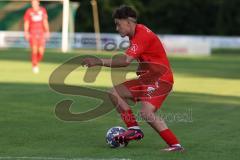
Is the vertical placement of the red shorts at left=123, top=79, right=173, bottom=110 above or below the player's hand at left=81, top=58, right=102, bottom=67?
below

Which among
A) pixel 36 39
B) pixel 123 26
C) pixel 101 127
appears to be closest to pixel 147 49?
pixel 123 26

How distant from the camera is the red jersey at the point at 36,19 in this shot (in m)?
27.5

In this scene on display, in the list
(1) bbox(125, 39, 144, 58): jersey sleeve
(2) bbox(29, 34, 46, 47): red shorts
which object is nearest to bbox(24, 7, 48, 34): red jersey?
(2) bbox(29, 34, 46, 47): red shorts

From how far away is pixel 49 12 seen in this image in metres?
48.0

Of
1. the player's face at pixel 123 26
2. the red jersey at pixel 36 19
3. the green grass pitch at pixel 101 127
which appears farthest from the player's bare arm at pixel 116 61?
the red jersey at pixel 36 19

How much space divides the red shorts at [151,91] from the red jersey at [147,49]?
0.35ft

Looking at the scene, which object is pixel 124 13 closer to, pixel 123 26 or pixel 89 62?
pixel 123 26

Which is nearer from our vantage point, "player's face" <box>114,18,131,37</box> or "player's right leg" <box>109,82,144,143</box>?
"player's face" <box>114,18,131,37</box>

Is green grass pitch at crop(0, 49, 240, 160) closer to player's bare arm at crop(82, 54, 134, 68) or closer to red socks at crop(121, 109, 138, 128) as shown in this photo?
red socks at crop(121, 109, 138, 128)

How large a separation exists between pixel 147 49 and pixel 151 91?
59cm

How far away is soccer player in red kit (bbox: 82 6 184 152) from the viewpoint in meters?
9.77

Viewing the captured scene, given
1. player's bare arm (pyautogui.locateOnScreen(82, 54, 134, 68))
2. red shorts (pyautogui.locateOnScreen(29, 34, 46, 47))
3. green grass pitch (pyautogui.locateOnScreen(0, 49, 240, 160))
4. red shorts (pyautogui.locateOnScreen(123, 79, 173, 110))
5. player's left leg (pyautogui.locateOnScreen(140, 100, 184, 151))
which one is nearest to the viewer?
player's bare arm (pyautogui.locateOnScreen(82, 54, 134, 68))

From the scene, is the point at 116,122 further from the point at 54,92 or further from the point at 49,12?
the point at 49,12

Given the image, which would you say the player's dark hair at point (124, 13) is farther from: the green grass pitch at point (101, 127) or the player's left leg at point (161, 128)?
the green grass pitch at point (101, 127)
